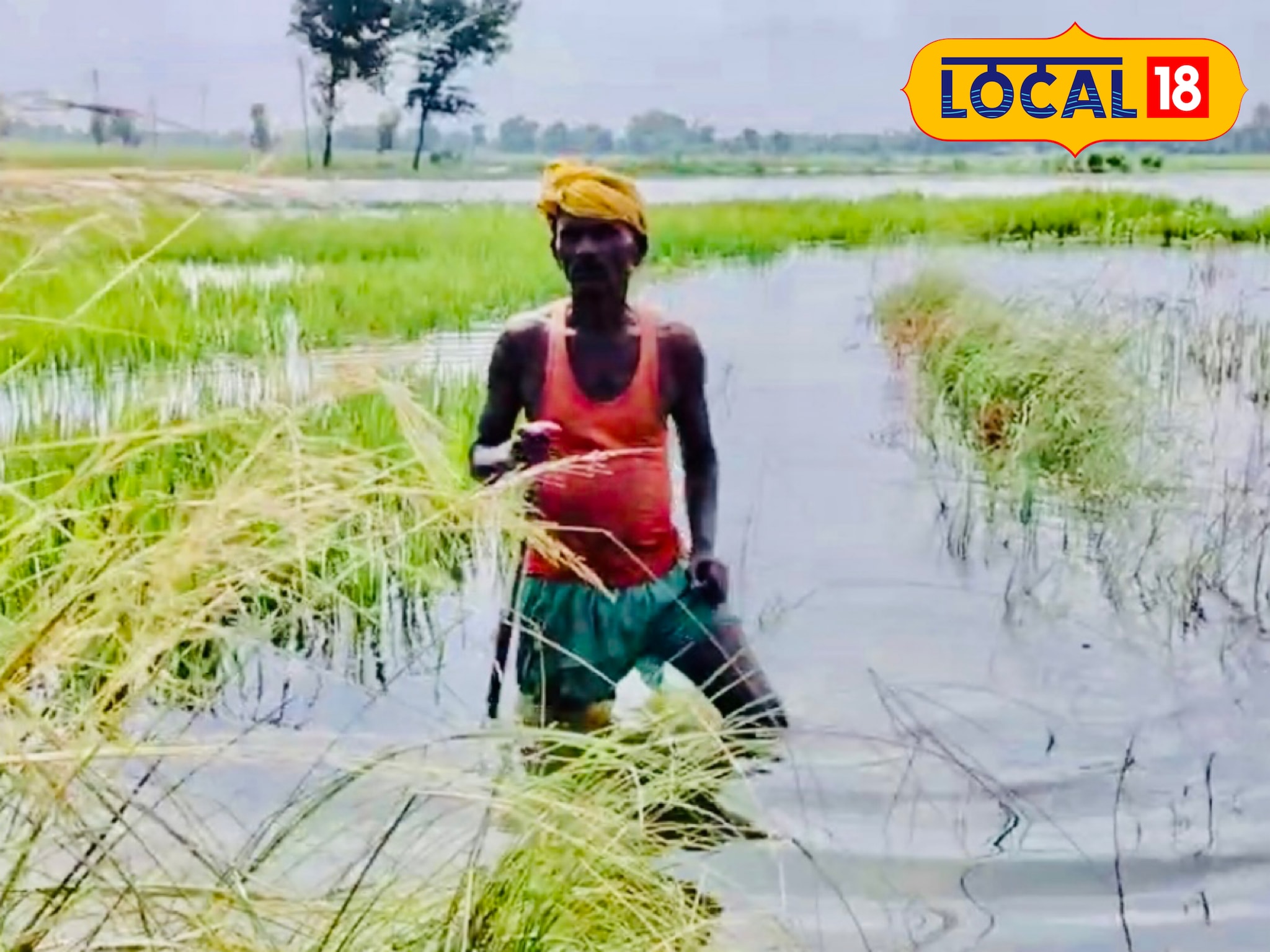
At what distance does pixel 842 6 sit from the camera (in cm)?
195

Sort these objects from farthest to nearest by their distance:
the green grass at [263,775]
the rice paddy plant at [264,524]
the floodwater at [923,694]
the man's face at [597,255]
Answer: the floodwater at [923,694] < the man's face at [597,255] < the rice paddy plant at [264,524] < the green grass at [263,775]

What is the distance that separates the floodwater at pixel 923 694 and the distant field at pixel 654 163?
0.11 meters

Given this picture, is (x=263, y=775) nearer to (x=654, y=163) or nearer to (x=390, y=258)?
(x=390, y=258)

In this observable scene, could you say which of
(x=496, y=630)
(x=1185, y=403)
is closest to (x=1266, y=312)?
(x=1185, y=403)

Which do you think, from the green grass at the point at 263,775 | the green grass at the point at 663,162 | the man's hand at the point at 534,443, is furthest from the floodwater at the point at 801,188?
the green grass at the point at 263,775

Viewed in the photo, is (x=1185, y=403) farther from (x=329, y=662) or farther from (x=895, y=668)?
(x=329, y=662)

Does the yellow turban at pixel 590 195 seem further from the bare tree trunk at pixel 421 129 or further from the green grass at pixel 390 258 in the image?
the bare tree trunk at pixel 421 129

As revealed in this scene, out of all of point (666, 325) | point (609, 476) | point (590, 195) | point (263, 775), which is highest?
point (590, 195)

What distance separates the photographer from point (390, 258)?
6.40 ft

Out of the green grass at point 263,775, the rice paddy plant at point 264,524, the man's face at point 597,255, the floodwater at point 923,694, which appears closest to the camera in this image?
the green grass at point 263,775

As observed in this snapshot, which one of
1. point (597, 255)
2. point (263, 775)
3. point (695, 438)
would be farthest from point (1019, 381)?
point (263, 775)

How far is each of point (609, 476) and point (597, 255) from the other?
0.73 feet

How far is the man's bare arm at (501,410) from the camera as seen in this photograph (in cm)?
178

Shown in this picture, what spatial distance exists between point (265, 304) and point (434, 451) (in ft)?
1.28
